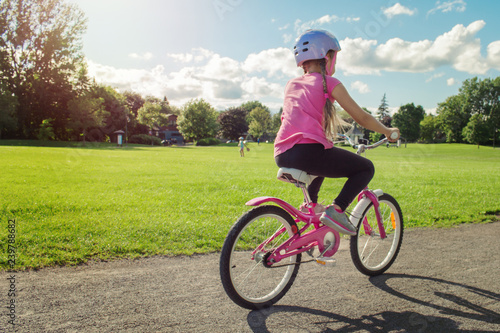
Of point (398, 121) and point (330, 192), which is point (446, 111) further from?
point (330, 192)

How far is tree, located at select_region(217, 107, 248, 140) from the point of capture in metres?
108

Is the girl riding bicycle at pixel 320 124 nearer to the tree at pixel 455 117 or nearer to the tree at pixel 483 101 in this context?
the tree at pixel 483 101

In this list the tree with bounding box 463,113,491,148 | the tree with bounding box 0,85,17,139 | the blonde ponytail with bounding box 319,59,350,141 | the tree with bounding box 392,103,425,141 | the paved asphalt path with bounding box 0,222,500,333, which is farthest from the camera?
the tree with bounding box 392,103,425,141

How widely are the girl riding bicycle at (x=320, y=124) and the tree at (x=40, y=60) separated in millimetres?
56880

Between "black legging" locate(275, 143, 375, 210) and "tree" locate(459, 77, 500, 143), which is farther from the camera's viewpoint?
"tree" locate(459, 77, 500, 143)

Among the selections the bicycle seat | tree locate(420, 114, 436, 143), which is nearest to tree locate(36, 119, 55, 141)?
the bicycle seat

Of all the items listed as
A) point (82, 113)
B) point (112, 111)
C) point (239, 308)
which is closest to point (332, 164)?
point (239, 308)

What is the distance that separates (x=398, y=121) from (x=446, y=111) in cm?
1972

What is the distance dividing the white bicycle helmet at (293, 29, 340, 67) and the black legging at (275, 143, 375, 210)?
2.79 feet

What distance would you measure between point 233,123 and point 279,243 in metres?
106

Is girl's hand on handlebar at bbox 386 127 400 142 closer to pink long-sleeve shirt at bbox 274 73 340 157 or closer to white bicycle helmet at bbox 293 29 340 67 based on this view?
pink long-sleeve shirt at bbox 274 73 340 157

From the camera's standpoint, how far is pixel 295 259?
10.9 ft

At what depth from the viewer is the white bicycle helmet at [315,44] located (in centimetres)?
316

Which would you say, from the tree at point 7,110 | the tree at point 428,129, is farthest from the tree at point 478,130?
the tree at point 7,110
